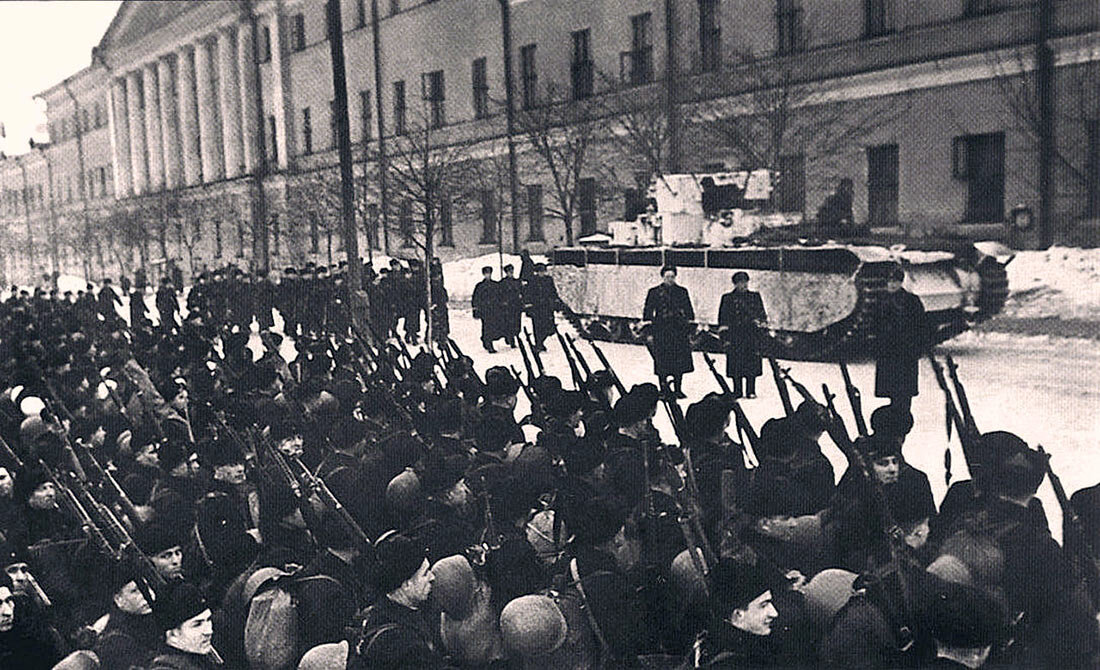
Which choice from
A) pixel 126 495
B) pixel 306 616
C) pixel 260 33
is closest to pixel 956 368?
pixel 306 616

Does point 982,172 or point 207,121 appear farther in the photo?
point 207,121

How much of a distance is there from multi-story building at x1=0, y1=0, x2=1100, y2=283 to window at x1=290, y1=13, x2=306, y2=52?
14mm

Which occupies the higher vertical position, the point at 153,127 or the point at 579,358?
the point at 153,127

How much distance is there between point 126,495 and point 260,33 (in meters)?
2.88

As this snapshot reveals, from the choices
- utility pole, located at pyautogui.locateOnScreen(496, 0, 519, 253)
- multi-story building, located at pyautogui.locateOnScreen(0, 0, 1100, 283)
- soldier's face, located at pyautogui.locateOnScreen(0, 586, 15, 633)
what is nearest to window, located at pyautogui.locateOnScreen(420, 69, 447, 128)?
multi-story building, located at pyautogui.locateOnScreen(0, 0, 1100, 283)

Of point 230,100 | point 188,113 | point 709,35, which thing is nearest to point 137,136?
point 188,113

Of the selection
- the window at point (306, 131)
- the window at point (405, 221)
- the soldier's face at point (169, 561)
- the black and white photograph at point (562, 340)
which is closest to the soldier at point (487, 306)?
the black and white photograph at point (562, 340)

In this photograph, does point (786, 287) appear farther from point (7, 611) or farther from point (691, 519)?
point (7, 611)

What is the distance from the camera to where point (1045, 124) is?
3.47m

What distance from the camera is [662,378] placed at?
437cm

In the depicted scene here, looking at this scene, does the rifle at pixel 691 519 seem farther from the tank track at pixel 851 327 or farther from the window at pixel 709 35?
the window at pixel 709 35

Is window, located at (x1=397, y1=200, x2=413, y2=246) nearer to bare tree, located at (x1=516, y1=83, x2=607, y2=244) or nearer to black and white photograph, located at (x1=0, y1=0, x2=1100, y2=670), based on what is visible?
Result: black and white photograph, located at (x1=0, y1=0, x2=1100, y2=670)

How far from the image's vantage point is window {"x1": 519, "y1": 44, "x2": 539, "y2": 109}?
187 inches

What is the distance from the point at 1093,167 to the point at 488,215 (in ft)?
8.21
